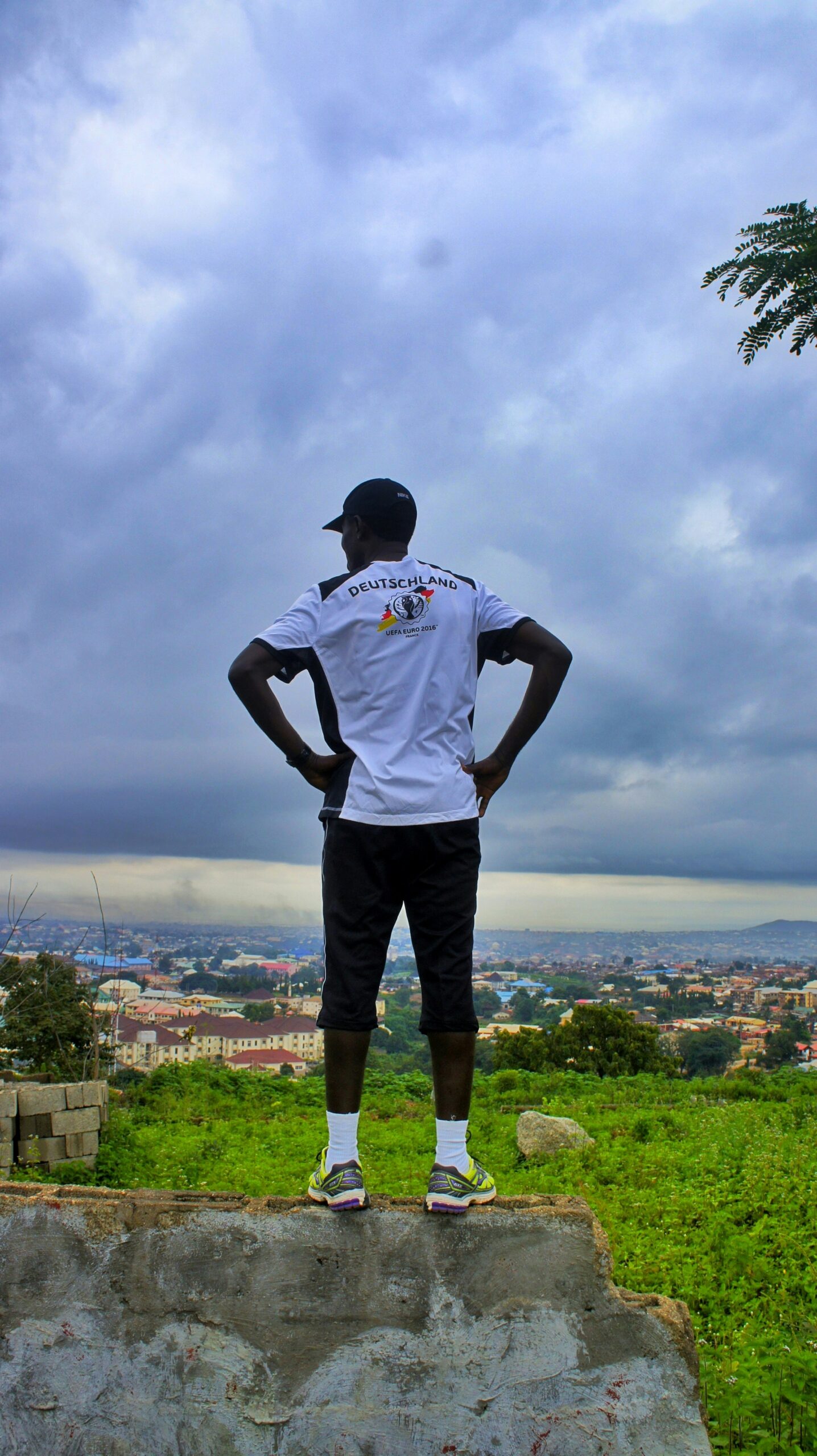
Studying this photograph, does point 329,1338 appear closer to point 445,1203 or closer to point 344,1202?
point 344,1202

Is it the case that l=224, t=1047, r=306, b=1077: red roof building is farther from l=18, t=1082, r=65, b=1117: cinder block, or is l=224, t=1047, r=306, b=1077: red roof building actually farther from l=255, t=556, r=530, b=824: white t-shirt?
l=255, t=556, r=530, b=824: white t-shirt

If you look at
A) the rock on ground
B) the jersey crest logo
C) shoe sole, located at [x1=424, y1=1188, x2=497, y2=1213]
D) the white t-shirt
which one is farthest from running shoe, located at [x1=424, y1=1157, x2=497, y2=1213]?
the rock on ground

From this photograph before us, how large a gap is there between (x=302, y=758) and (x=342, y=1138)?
1.05m

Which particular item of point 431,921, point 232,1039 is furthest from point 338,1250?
point 232,1039

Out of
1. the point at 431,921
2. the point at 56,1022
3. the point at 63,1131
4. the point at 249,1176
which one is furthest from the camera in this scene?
the point at 56,1022

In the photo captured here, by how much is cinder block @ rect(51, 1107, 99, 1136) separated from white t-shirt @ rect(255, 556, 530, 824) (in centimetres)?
737

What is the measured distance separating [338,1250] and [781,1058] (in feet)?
52.4

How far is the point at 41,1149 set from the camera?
8.46m

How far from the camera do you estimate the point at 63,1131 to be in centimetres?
855

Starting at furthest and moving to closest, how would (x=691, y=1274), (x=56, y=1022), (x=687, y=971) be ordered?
(x=687, y=971), (x=56, y=1022), (x=691, y=1274)

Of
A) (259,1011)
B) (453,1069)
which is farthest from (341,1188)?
(259,1011)

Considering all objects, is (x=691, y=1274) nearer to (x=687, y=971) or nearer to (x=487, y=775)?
(x=487, y=775)

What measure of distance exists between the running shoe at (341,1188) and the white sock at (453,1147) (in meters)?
0.22

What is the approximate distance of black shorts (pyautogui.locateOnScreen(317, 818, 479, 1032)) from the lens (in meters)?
2.52
